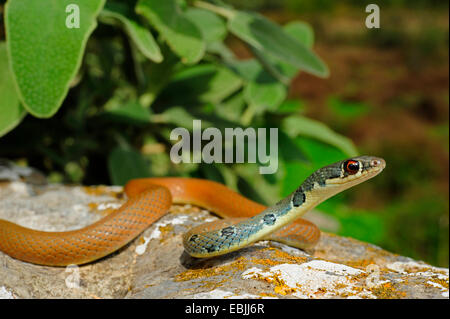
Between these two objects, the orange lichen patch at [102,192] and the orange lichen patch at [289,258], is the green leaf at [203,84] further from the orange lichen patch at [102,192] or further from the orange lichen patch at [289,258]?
the orange lichen patch at [289,258]

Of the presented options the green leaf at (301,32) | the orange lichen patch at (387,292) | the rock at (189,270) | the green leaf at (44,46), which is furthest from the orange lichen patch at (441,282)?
the green leaf at (301,32)

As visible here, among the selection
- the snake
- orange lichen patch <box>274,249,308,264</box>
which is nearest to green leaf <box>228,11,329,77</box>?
the snake

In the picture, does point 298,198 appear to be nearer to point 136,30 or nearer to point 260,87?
point 136,30

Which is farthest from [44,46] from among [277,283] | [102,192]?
[277,283]

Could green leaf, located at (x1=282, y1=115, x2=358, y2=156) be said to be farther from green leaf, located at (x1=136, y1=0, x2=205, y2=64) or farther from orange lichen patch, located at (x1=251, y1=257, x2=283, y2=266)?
orange lichen patch, located at (x1=251, y1=257, x2=283, y2=266)

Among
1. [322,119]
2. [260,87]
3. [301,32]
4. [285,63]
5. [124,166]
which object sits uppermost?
[301,32]

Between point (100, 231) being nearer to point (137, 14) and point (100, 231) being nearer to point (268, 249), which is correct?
point (268, 249)
